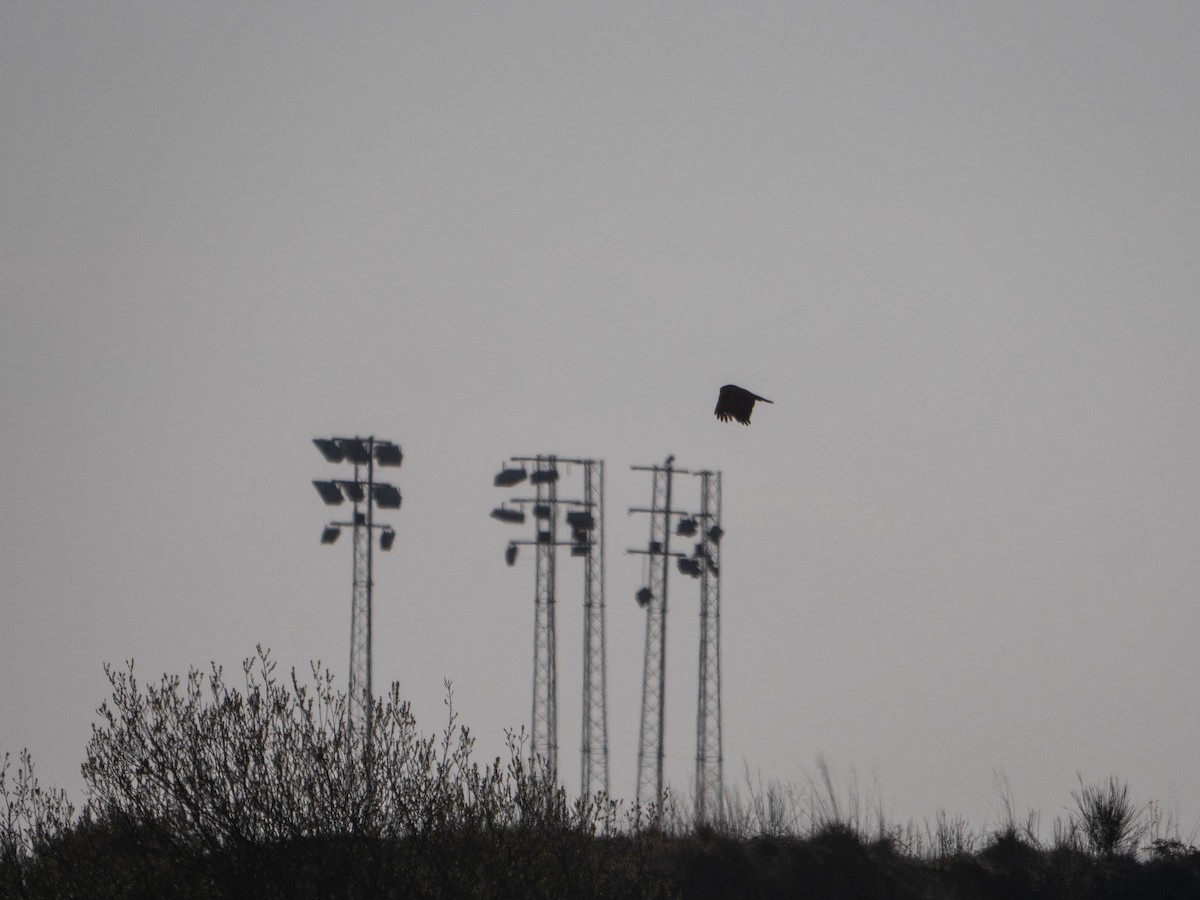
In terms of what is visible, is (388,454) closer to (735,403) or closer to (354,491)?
(354,491)

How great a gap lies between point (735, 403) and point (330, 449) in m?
16.5

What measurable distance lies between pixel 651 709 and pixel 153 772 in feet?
78.2

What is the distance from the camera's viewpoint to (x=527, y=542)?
157ft

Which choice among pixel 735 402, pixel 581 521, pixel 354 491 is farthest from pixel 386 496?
pixel 735 402

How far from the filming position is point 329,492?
41.7m

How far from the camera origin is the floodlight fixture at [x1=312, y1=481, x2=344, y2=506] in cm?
4169

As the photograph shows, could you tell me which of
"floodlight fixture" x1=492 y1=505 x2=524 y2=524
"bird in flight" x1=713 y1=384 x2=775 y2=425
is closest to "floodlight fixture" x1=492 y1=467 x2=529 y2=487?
"floodlight fixture" x1=492 y1=505 x2=524 y2=524

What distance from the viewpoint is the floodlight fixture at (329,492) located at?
41.7m

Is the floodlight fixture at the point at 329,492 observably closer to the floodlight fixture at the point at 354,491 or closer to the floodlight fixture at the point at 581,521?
the floodlight fixture at the point at 354,491

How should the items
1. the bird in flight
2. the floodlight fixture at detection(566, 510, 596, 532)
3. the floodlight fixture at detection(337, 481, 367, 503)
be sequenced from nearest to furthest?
the bird in flight
the floodlight fixture at detection(337, 481, 367, 503)
the floodlight fixture at detection(566, 510, 596, 532)

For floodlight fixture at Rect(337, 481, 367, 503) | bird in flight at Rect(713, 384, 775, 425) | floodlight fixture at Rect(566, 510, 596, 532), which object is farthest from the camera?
floodlight fixture at Rect(566, 510, 596, 532)

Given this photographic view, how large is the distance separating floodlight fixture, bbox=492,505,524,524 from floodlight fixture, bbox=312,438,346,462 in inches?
292

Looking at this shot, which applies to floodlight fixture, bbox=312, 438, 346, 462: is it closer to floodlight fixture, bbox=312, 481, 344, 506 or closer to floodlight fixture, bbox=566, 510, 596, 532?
floodlight fixture, bbox=312, 481, 344, 506

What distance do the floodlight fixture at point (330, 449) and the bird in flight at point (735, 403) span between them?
16.0 meters
